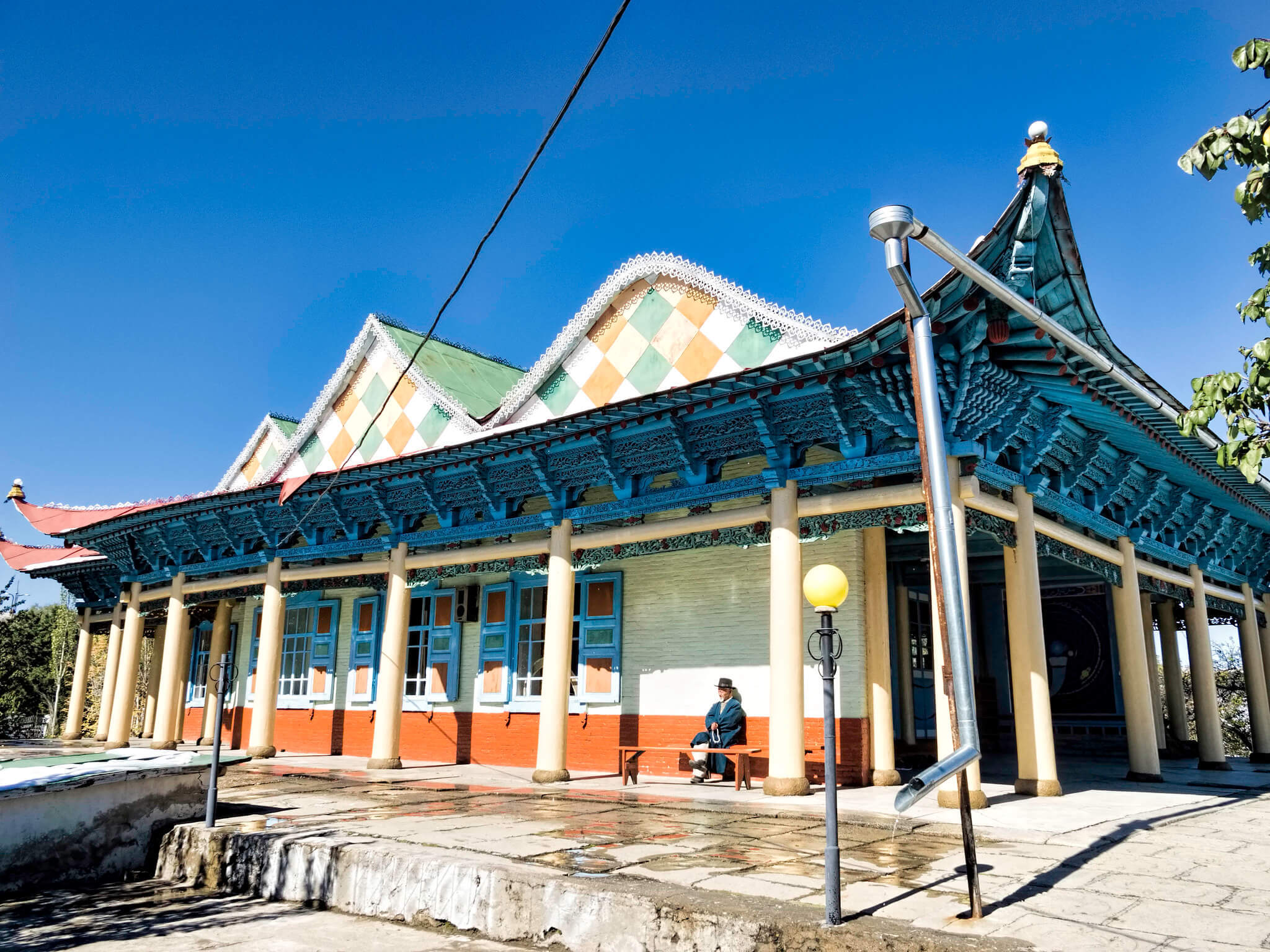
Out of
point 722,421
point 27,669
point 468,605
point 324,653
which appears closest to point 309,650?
point 324,653

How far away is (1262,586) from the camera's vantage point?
17594 millimetres

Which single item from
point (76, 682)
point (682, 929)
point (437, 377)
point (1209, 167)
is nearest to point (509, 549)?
point (437, 377)

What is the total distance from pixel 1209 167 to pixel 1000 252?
3.95 meters

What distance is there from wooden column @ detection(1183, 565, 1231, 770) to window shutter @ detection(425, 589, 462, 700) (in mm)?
11184

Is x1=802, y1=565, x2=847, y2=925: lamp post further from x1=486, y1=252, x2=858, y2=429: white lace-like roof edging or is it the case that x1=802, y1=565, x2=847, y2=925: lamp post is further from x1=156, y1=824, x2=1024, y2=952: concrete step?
x1=486, y1=252, x2=858, y2=429: white lace-like roof edging

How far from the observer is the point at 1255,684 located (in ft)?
53.0

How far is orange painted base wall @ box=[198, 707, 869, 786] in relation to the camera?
10.5 m

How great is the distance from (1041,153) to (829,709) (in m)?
5.05

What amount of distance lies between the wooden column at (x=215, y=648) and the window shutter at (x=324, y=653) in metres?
2.06

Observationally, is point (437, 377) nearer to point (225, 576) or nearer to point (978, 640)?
point (225, 576)

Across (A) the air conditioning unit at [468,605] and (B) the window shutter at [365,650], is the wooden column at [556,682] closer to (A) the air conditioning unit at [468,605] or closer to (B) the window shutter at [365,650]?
(A) the air conditioning unit at [468,605]

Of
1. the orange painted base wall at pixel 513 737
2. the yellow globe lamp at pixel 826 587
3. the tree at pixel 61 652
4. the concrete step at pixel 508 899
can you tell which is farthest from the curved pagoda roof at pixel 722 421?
the tree at pixel 61 652

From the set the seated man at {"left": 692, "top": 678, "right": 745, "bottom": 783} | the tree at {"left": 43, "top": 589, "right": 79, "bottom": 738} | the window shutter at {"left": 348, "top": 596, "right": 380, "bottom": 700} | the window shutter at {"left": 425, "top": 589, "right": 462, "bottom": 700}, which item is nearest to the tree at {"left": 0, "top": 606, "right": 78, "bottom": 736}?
the tree at {"left": 43, "top": 589, "right": 79, "bottom": 738}

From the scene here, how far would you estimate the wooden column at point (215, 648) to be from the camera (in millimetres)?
18109
